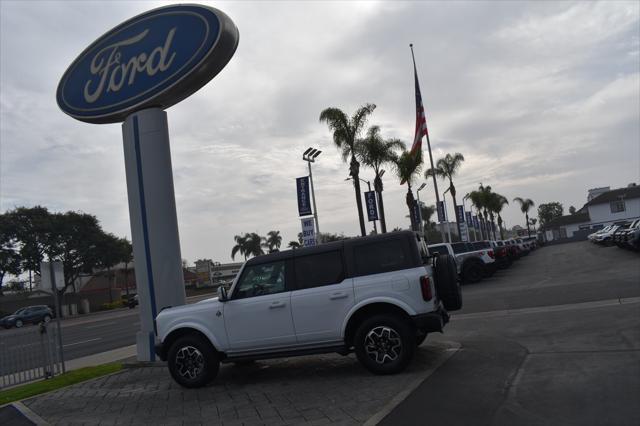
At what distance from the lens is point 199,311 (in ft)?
27.0

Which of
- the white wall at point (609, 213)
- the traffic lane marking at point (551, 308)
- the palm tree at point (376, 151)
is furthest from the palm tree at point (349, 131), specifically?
the white wall at point (609, 213)

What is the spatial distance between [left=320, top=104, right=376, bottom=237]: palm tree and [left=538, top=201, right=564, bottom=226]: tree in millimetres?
127517

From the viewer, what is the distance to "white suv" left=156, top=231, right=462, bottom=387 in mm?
7184

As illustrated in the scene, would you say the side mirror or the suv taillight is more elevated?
the side mirror

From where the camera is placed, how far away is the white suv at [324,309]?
7.18m

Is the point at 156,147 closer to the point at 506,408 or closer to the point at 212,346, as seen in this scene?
the point at 212,346

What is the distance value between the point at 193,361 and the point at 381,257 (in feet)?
10.7

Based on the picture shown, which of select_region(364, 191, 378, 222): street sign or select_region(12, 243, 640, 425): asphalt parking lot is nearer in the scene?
select_region(12, 243, 640, 425): asphalt parking lot

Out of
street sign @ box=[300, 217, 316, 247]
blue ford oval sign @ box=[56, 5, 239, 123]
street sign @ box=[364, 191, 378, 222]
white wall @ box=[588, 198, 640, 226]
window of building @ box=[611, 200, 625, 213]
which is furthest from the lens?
window of building @ box=[611, 200, 625, 213]

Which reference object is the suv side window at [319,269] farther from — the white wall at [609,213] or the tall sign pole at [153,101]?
the white wall at [609,213]

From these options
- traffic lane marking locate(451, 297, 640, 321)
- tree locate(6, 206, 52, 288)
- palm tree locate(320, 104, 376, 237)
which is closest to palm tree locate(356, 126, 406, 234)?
palm tree locate(320, 104, 376, 237)

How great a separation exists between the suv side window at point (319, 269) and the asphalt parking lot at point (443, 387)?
1375mm

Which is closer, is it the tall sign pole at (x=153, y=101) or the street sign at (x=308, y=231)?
the tall sign pole at (x=153, y=101)

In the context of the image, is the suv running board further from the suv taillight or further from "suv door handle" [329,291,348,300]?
the suv taillight
